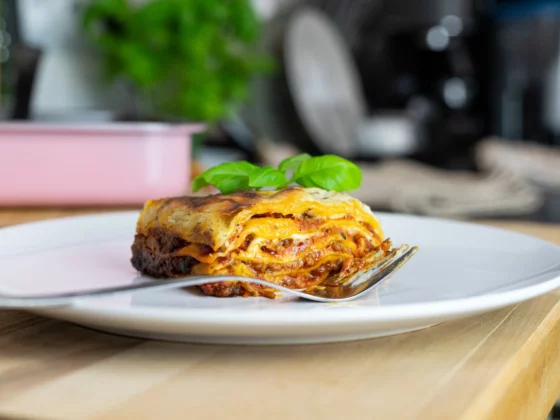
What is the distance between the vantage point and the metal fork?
447 millimetres

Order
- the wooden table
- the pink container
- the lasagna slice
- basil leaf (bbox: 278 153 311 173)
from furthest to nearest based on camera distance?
1. the pink container
2. basil leaf (bbox: 278 153 311 173)
3. the lasagna slice
4. the wooden table

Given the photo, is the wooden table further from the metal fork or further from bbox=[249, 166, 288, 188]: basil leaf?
bbox=[249, 166, 288, 188]: basil leaf

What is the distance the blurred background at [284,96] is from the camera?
1246 millimetres

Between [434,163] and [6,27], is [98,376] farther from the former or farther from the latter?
[434,163]

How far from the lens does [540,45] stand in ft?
12.2

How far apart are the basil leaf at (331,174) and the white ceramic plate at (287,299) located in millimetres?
96

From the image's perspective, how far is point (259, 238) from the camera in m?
0.68

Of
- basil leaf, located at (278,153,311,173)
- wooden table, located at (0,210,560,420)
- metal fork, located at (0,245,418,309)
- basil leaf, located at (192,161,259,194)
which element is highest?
basil leaf, located at (278,153,311,173)

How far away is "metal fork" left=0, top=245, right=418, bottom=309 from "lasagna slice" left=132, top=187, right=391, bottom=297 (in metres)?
0.03

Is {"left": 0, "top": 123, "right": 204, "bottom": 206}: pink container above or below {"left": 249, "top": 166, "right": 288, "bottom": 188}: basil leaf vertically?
below

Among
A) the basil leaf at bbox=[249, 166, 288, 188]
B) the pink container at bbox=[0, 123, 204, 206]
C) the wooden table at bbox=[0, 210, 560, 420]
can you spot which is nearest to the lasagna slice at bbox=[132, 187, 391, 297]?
the basil leaf at bbox=[249, 166, 288, 188]

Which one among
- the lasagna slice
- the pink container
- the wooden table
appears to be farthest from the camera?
the pink container

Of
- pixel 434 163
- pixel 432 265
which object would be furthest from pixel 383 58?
pixel 432 265

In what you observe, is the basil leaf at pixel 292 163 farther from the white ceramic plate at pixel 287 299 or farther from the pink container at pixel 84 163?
the pink container at pixel 84 163
